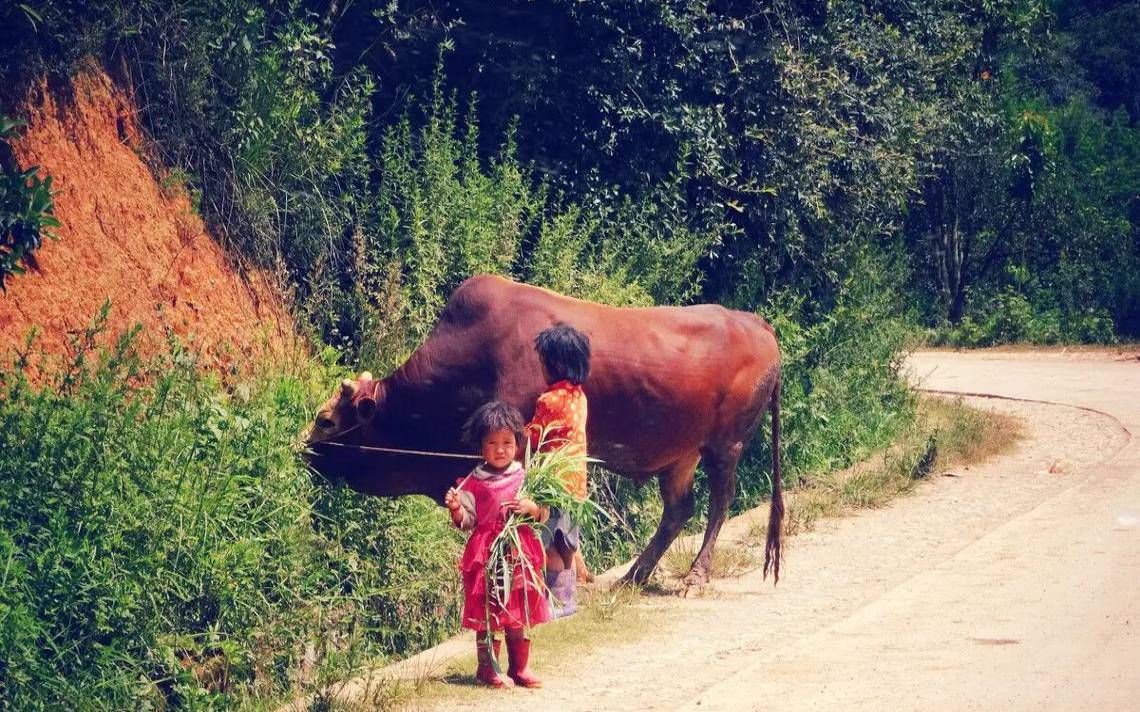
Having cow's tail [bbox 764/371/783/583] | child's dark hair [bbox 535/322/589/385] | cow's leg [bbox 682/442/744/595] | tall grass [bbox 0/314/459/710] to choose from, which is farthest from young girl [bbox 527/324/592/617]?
cow's leg [bbox 682/442/744/595]

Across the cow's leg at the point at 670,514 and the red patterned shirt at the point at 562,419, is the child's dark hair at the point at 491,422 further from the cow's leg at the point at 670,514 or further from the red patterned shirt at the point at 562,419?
the cow's leg at the point at 670,514

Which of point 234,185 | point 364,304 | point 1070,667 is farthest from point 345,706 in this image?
point 234,185

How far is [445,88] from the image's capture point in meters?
11.7

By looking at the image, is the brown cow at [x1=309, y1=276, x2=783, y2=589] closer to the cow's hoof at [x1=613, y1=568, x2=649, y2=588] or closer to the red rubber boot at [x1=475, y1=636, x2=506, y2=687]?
the cow's hoof at [x1=613, y1=568, x2=649, y2=588]

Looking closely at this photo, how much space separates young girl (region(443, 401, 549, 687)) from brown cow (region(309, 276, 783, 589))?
1535 millimetres

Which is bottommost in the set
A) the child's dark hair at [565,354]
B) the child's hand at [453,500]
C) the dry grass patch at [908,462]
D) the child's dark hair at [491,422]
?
the dry grass patch at [908,462]

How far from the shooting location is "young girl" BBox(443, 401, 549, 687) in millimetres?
5941

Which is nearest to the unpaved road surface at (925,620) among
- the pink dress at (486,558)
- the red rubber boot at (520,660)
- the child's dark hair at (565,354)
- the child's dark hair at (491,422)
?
the red rubber boot at (520,660)

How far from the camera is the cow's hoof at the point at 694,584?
26.5 ft

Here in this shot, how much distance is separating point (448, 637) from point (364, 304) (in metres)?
2.55

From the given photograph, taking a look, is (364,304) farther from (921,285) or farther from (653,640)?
(921,285)

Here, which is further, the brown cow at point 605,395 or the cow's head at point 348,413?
the brown cow at point 605,395

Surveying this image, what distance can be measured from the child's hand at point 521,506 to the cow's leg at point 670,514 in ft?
7.70

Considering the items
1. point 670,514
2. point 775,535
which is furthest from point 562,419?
point 775,535
